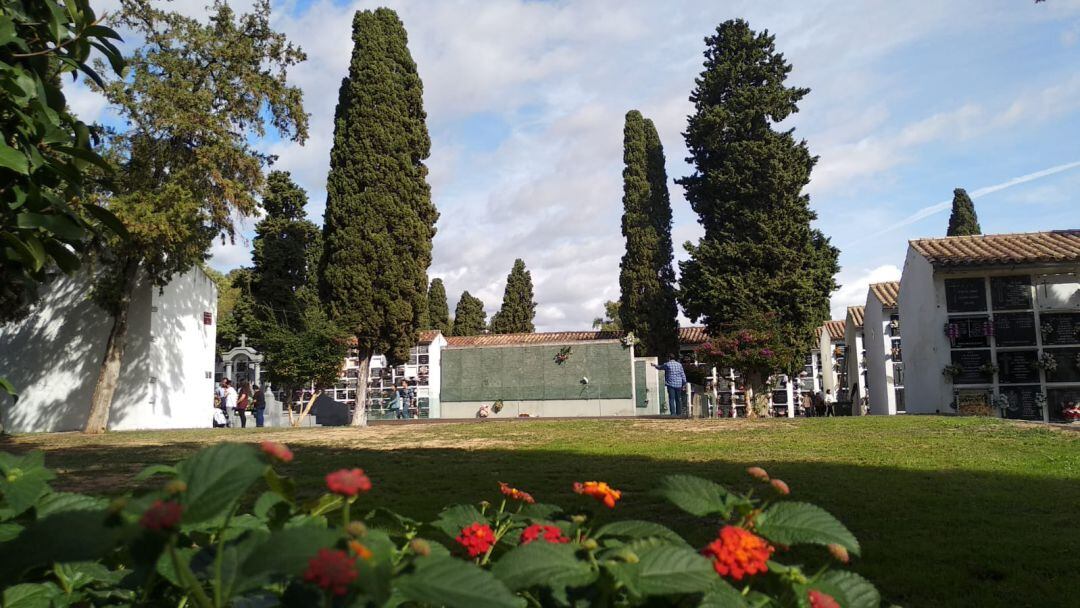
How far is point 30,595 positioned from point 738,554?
3.46ft

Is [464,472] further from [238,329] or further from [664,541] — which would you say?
[238,329]

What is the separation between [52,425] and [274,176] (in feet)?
45.0

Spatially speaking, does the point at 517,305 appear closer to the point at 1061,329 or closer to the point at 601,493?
the point at 1061,329

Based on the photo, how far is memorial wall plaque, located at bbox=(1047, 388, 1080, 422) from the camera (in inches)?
626

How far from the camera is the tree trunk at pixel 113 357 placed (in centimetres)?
1552

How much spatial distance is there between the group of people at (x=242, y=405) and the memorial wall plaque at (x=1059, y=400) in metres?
19.5

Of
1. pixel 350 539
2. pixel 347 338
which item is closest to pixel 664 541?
pixel 350 539

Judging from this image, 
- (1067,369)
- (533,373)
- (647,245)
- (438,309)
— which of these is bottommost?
(1067,369)

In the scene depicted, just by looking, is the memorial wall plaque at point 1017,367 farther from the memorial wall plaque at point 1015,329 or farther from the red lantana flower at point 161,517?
the red lantana flower at point 161,517

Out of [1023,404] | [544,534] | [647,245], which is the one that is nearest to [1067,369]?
[1023,404]

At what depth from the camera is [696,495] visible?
3.56ft

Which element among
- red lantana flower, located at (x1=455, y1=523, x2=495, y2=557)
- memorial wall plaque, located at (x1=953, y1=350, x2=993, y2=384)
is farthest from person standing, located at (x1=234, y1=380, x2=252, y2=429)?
red lantana flower, located at (x1=455, y1=523, x2=495, y2=557)

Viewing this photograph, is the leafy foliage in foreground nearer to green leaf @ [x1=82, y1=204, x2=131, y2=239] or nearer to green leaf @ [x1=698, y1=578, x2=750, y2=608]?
green leaf @ [x1=698, y1=578, x2=750, y2=608]

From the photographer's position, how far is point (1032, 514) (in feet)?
13.1
